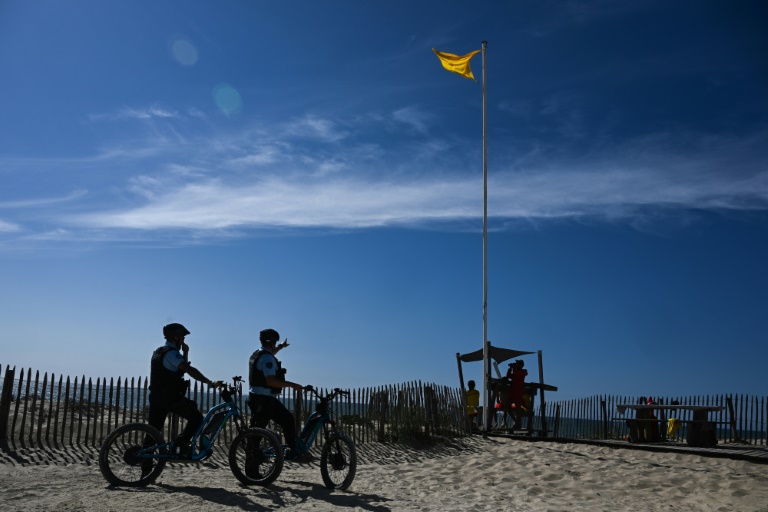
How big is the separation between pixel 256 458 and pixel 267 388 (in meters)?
0.86

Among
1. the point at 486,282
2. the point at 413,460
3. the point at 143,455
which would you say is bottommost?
the point at 413,460

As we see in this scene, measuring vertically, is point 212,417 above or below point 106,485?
above

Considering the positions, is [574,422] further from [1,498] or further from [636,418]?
[1,498]

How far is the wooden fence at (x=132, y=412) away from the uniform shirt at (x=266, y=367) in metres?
2.63

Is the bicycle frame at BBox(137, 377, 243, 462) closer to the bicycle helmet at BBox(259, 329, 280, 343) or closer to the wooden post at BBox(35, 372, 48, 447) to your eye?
the bicycle helmet at BBox(259, 329, 280, 343)

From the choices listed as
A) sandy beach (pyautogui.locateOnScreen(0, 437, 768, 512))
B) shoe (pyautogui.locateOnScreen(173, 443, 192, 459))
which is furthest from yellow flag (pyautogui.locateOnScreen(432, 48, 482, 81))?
shoe (pyautogui.locateOnScreen(173, 443, 192, 459))

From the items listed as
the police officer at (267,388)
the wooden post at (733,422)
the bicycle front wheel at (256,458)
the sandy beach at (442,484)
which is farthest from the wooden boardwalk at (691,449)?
the bicycle front wheel at (256,458)

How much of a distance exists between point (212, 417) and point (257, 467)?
83 centimetres

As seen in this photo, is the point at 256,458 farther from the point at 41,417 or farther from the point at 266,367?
the point at 41,417

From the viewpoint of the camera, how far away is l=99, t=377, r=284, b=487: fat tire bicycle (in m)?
7.98

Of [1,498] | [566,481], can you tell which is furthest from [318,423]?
[566,481]

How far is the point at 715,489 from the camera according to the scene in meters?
10.1

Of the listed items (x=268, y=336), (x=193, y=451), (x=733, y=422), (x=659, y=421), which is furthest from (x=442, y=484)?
(x=733, y=422)

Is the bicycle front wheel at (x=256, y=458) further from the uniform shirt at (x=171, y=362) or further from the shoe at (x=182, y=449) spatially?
the uniform shirt at (x=171, y=362)
